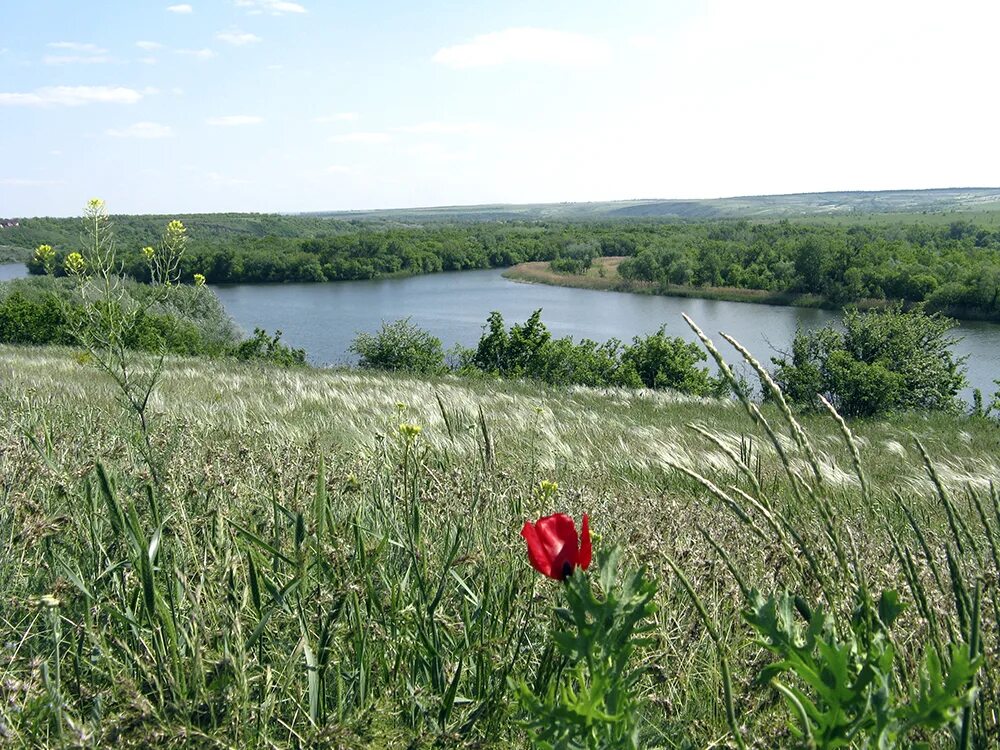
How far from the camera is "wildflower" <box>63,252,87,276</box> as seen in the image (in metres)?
3.44

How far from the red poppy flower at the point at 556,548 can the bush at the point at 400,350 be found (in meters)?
24.2

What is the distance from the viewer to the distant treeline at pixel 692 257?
5744 cm

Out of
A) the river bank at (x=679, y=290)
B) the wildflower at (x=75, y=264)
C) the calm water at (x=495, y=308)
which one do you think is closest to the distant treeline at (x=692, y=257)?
the river bank at (x=679, y=290)

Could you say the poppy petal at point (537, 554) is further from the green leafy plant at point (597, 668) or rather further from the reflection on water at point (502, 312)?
the reflection on water at point (502, 312)

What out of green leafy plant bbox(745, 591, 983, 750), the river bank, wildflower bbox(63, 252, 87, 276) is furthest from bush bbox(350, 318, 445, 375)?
the river bank

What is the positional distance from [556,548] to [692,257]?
7738 cm

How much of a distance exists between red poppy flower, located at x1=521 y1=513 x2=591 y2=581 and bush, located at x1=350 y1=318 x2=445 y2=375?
24.2m

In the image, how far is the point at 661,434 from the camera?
7352 millimetres

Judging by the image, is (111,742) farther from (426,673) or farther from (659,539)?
(659,539)

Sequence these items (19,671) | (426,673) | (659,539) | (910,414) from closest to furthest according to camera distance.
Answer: (19,671) → (426,673) → (659,539) → (910,414)

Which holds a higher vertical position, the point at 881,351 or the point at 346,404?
the point at 346,404

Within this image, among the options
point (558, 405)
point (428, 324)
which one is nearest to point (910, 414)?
point (558, 405)

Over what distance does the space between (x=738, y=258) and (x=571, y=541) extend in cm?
7922

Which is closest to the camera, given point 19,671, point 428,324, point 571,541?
point 571,541
